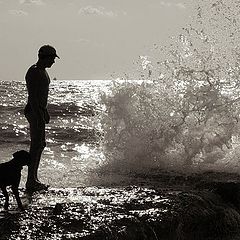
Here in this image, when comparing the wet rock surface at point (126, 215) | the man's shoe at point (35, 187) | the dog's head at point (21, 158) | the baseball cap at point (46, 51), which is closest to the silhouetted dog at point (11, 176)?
the dog's head at point (21, 158)

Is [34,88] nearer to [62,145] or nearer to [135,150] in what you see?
[135,150]

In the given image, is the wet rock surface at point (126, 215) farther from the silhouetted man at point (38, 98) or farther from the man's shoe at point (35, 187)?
the silhouetted man at point (38, 98)

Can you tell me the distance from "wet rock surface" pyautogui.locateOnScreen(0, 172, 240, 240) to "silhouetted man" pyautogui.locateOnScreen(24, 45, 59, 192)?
45cm

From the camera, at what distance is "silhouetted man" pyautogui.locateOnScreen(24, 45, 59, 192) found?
6.76 m

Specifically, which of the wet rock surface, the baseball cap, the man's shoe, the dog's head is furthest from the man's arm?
the dog's head

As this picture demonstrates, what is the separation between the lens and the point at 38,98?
680 centimetres

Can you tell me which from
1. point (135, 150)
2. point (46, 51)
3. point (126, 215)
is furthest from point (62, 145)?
point (126, 215)

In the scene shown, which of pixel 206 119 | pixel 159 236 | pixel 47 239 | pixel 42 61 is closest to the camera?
pixel 47 239

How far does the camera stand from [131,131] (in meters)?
12.9

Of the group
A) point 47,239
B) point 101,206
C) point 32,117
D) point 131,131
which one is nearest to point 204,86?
point 131,131

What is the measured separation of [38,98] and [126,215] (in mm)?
2298

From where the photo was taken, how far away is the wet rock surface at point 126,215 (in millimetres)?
4840

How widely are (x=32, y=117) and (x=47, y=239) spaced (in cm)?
278

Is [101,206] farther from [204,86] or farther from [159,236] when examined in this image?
[204,86]
